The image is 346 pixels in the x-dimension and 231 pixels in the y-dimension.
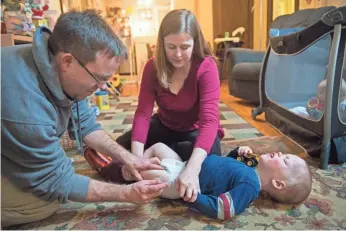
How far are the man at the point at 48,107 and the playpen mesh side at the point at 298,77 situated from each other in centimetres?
100

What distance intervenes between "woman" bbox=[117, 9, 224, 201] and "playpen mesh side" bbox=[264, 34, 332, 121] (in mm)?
552

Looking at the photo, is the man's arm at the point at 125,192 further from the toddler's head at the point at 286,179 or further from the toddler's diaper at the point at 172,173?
the toddler's head at the point at 286,179

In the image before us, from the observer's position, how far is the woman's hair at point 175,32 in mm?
1080

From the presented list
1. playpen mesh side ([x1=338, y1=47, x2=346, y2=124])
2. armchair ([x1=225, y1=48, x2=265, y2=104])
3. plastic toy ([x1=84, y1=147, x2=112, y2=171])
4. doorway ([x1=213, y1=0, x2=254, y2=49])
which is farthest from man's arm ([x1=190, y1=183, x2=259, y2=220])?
doorway ([x1=213, y1=0, x2=254, y2=49])

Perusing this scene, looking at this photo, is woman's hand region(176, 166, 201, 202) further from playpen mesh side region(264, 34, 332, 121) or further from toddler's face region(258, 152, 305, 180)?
playpen mesh side region(264, 34, 332, 121)

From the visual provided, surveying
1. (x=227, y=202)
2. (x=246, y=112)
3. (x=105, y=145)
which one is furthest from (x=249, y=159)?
(x=246, y=112)

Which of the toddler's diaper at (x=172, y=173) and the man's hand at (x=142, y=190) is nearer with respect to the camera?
the man's hand at (x=142, y=190)

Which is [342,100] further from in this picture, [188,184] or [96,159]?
[96,159]

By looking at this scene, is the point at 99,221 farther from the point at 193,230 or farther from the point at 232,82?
the point at 232,82

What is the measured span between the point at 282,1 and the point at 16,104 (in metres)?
3.71

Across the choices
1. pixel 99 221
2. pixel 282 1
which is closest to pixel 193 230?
pixel 99 221

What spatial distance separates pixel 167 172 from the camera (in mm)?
971

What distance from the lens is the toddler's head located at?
0.95m

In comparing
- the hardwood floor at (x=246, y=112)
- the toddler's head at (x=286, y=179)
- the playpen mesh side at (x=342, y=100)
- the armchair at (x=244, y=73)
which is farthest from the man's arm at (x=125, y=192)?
the armchair at (x=244, y=73)
